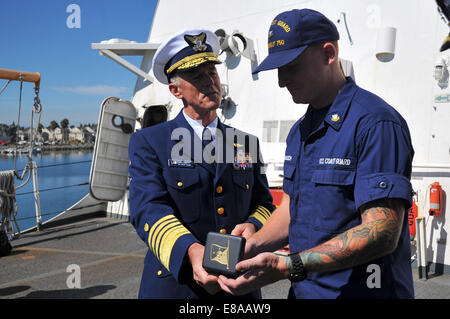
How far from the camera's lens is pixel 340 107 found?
1.40 meters

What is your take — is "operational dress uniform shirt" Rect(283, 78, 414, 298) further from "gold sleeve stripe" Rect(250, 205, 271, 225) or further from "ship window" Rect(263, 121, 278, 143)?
"ship window" Rect(263, 121, 278, 143)

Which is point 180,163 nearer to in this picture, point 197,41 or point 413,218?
point 197,41

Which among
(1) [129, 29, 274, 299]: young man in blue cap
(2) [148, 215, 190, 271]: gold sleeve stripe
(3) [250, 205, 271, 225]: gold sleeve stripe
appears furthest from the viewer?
(3) [250, 205, 271, 225]: gold sleeve stripe

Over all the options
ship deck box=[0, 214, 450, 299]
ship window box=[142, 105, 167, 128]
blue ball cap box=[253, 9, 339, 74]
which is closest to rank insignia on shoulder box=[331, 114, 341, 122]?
blue ball cap box=[253, 9, 339, 74]

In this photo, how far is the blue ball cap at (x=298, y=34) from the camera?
1.35 meters

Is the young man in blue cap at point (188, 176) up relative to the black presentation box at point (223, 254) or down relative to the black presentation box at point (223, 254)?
up

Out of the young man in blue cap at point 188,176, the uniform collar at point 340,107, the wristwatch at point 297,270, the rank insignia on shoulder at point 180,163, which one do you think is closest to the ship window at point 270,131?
the young man in blue cap at point 188,176

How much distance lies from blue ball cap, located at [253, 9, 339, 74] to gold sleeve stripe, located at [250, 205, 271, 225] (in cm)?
89

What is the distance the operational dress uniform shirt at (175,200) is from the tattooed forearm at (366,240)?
0.59 m

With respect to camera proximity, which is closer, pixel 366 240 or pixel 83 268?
pixel 366 240

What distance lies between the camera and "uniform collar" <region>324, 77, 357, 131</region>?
1.37 metres

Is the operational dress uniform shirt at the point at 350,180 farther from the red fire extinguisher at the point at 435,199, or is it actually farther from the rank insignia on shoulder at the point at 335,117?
the red fire extinguisher at the point at 435,199

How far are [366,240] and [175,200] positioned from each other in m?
0.94

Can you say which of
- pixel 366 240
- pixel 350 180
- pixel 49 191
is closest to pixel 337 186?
pixel 350 180
